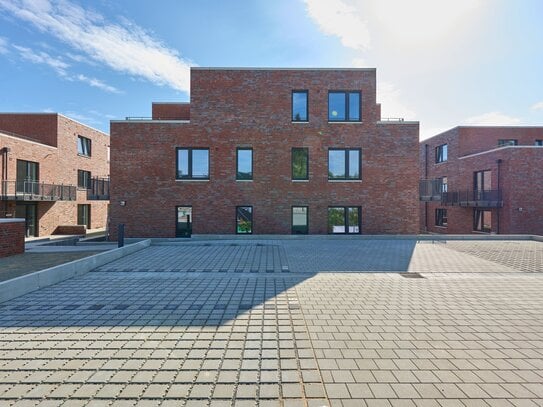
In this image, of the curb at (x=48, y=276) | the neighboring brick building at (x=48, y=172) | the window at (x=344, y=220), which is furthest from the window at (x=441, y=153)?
the neighboring brick building at (x=48, y=172)

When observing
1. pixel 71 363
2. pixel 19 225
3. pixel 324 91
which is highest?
pixel 324 91

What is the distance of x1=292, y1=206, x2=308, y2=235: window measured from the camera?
1750 cm

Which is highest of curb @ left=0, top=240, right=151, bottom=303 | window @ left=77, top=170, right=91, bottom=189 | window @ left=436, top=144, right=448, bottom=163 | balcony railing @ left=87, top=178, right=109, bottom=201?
window @ left=436, top=144, right=448, bottom=163

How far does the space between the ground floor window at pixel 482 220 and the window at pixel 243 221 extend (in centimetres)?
1933

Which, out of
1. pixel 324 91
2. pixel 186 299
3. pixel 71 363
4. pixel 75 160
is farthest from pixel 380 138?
pixel 75 160

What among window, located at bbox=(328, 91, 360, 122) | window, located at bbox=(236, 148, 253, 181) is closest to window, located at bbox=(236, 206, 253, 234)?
window, located at bbox=(236, 148, 253, 181)

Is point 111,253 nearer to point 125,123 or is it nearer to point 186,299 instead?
point 186,299

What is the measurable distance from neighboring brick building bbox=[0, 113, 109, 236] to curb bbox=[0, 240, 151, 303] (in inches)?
398

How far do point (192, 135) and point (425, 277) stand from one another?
14449 millimetres

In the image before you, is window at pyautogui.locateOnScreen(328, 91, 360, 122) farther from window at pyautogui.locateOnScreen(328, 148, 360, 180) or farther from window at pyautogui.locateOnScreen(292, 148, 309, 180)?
window at pyautogui.locateOnScreen(292, 148, 309, 180)

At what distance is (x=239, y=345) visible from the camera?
4320 millimetres

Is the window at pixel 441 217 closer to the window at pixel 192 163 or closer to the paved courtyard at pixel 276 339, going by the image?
the paved courtyard at pixel 276 339

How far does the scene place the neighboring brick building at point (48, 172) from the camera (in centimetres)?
2050

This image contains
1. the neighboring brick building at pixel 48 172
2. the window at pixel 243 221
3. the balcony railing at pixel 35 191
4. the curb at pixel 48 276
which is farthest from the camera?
the neighboring brick building at pixel 48 172
